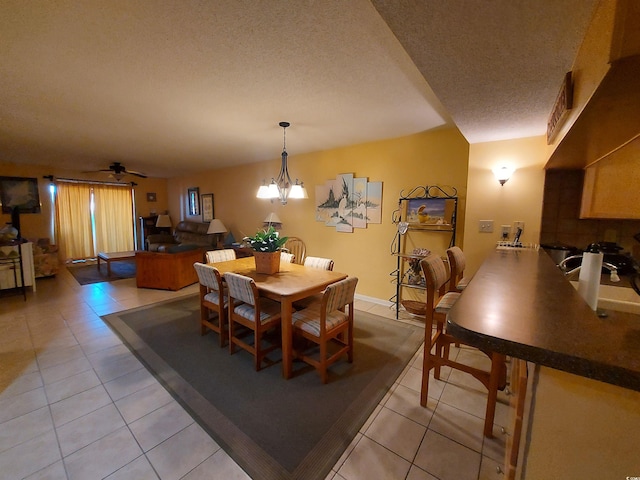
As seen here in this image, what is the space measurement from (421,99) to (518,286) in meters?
1.81

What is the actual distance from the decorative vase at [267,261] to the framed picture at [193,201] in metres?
5.08

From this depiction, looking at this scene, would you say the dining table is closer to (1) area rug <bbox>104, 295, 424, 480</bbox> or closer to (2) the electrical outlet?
(1) area rug <bbox>104, 295, 424, 480</bbox>

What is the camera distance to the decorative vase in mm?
2566

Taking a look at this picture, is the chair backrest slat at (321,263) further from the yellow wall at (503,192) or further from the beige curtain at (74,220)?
the beige curtain at (74,220)

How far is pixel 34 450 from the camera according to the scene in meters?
1.47

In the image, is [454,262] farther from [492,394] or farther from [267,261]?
[267,261]

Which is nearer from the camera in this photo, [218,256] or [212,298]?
[212,298]

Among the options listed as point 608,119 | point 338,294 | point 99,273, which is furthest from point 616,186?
point 99,273

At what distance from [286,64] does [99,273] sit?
20.4 ft

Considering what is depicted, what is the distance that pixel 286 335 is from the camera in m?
2.09

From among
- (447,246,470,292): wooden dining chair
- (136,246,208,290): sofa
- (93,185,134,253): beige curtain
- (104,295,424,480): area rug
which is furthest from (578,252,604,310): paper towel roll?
(93,185,134,253): beige curtain

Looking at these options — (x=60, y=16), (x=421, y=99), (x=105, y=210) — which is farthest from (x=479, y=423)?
(x=105, y=210)

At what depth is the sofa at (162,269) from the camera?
4.34m

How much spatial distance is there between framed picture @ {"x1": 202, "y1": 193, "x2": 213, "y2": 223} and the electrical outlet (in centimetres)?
579
